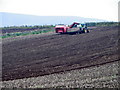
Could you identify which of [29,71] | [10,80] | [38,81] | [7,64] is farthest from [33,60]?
[38,81]

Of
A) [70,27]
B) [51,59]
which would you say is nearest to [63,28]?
[70,27]

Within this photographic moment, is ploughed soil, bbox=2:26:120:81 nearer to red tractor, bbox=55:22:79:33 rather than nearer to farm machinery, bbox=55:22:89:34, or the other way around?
farm machinery, bbox=55:22:89:34

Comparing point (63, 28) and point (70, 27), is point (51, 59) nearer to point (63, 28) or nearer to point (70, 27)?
point (70, 27)

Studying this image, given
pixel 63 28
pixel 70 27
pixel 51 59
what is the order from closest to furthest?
pixel 51 59, pixel 70 27, pixel 63 28

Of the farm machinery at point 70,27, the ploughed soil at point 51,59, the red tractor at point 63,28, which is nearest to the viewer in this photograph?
the ploughed soil at point 51,59

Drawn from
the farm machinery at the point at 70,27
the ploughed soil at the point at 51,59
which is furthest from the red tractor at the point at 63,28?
the ploughed soil at the point at 51,59

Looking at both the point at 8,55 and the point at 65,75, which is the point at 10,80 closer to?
the point at 65,75

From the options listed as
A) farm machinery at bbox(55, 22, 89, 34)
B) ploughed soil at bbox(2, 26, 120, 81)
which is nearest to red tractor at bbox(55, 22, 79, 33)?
farm machinery at bbox(55, 22, 89, 34)

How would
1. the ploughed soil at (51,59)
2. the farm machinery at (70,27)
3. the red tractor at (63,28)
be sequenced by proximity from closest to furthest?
the ploughed soil at (51,59), the farm machinery at (70,27), the red tractor at (63,28)

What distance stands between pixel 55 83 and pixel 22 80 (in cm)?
302

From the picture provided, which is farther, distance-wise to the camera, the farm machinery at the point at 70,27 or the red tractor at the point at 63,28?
the red tractor at the point at 63,28

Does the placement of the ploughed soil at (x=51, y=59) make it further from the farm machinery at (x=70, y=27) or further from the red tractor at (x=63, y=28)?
the red tractor at (x=63, y=28)

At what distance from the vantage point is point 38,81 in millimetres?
16469

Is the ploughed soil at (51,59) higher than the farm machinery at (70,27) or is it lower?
lower
